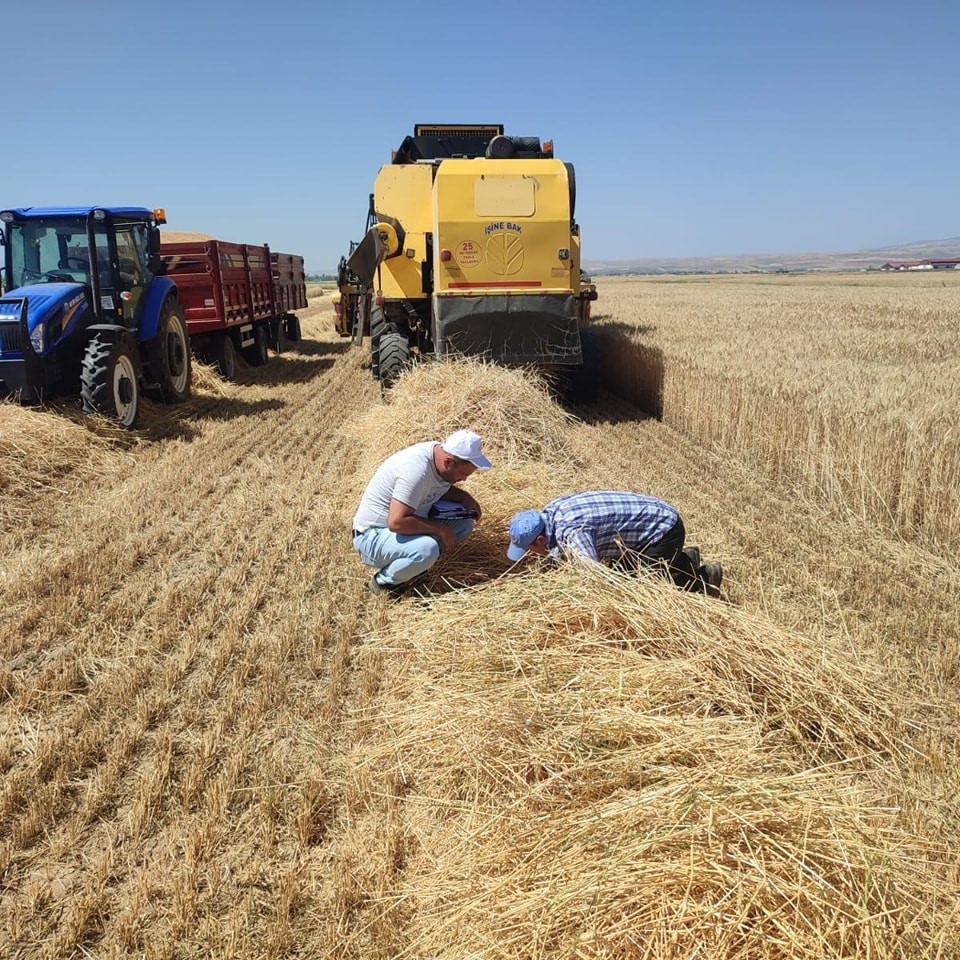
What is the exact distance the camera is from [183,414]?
9.97 m

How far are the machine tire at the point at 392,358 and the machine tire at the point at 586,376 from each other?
209 centimetres

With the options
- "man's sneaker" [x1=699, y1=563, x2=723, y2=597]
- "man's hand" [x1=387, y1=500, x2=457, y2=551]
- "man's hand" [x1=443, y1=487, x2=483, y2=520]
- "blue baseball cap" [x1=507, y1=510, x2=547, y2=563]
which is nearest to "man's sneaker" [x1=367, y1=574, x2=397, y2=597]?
"man's hand" [x1=387, y1=500, x2=457, y2=551]

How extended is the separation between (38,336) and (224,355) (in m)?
5.06

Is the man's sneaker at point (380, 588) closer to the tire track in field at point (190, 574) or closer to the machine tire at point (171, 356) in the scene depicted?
the tire track in field at point (190, 574)

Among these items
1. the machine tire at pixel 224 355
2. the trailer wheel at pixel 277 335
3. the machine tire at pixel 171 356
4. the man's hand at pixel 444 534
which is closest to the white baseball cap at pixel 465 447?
the man's hand at pixel 444 534

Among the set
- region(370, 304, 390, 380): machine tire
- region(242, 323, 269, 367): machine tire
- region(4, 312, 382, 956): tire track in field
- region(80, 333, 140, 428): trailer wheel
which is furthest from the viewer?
region(242, 323, 269, 367): machine tire

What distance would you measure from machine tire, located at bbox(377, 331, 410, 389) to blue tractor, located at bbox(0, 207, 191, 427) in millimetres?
2782

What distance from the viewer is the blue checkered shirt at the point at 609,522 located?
3803 mm

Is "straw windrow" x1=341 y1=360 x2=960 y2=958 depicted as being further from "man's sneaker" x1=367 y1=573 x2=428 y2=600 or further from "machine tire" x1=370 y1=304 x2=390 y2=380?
"machine tire" x1=370 y1=304 x2=390 y2=380

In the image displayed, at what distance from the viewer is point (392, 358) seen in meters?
9.20

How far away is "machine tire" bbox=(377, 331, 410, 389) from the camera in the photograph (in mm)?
9188

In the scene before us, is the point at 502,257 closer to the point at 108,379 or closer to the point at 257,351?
the point at 108,379

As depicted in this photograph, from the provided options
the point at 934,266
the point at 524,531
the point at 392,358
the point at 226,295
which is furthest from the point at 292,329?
the point at 934,266

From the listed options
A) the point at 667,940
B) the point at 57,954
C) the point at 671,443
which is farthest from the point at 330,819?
the point at 671,443
